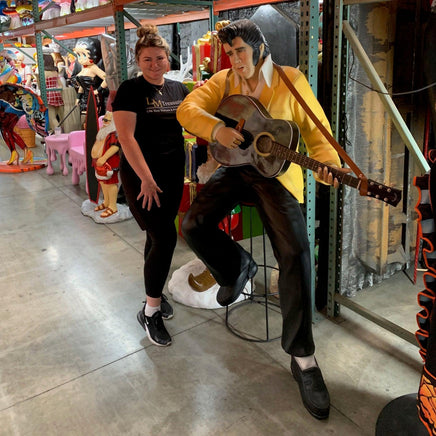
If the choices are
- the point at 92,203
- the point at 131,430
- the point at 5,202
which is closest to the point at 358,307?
the point at 131,430

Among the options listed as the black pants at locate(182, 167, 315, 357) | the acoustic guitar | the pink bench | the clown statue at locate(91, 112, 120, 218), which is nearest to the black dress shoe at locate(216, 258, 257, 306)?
the black pants at locate(182, 167, 315, 357)

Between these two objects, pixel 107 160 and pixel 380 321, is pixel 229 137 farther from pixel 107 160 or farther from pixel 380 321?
pixel 107 160

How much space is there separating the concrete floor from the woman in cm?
27

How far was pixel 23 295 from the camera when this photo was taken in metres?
3.04

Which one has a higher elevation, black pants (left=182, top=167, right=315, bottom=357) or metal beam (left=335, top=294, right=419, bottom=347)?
black pants (left=182, top=167, right=315, bottom=357)

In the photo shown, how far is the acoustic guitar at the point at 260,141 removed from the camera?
1750 millimetres

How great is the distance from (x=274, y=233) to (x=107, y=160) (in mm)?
2838

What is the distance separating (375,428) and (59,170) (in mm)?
5597

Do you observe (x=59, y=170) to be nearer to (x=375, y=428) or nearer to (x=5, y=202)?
(x=5, y=202)

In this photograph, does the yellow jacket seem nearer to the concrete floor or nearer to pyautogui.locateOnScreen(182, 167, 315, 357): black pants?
A: pyautogui.locateOnScreen(182, 167, 315, 357): black pants

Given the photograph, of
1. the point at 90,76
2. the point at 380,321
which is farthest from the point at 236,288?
the point at 90,76

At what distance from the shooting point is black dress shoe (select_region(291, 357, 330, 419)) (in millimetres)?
1898

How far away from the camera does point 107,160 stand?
438 centimetres

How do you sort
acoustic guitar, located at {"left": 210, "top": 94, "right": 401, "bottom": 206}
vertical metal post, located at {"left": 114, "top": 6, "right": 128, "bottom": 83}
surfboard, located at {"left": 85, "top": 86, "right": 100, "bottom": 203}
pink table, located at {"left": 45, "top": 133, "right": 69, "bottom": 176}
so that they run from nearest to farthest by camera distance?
1. acoustic guitar, located at {"left": 210, "top": 94, "right": 401, "bottom": 206}
2. vertical metal post, located at {"left": 114, "top": 6, "right": 128, "bottom": 83}
3. surfboard, located at {"left": 85, "top": 86, "right": 100, "bottom": 203}
4. pink table, located at {"left": 45, "top": 133, "right": 69, "bottom": 176}
